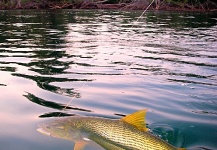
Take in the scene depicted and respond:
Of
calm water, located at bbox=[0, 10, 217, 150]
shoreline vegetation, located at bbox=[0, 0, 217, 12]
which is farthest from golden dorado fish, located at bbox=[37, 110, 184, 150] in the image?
shoreline vegetation, located at bbox=[0, 0, 217, 12]

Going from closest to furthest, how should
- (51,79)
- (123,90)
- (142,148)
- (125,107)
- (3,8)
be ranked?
1. (142,148)
2. (125,107)
3. (123,90)
4. (51,79)
5. (3,8)

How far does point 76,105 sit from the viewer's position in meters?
5.60

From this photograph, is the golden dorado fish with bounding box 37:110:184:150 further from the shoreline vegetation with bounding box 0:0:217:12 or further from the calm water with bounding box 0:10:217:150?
the shoreline vegetation with bounding box 0:0:217:12

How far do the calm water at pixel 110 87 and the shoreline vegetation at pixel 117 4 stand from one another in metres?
23.5

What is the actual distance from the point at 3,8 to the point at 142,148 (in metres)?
36.7

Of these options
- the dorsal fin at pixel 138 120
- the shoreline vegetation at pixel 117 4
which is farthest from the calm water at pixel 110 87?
the shoreline vegetation at pixel 117 4

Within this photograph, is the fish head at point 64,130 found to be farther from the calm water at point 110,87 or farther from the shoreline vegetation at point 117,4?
the shoreline vegetation at point 117,4

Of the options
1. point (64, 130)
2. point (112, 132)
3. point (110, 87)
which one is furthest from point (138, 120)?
point (110, 87)

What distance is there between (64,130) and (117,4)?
1337 inches

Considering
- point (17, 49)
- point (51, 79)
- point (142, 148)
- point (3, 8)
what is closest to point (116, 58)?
point (51, 79)

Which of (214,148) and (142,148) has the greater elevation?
(142,148)

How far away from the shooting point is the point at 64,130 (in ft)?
10.5

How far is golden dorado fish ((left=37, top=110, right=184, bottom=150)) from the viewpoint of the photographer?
115 inches

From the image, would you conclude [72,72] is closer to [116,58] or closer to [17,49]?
[116,58]
